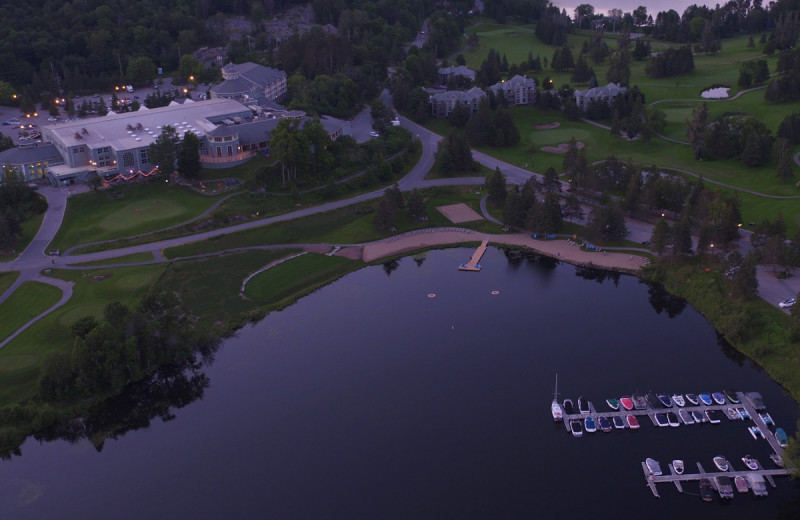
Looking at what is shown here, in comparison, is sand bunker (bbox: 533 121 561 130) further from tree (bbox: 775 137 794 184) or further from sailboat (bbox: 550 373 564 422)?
sailboat (bbox: 550 373 564 422)

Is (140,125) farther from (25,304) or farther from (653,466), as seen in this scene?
(653,466)

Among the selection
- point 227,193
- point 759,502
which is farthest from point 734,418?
point 227,193

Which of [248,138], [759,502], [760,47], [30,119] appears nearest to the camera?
[759,502]

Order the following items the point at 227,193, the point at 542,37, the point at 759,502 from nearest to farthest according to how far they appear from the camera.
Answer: the point at 759,502
the point at 227,193
the point at 542,37

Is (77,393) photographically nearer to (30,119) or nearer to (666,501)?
(666,501)

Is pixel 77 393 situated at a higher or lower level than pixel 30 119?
lower

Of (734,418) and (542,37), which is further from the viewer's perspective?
(542,37)

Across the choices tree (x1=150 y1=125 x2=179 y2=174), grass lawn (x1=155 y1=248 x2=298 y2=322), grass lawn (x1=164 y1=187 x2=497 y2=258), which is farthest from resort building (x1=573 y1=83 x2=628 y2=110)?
tree (x1=150 y1=125 x2=179 y2=174)

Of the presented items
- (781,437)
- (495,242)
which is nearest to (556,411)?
(781,437)
